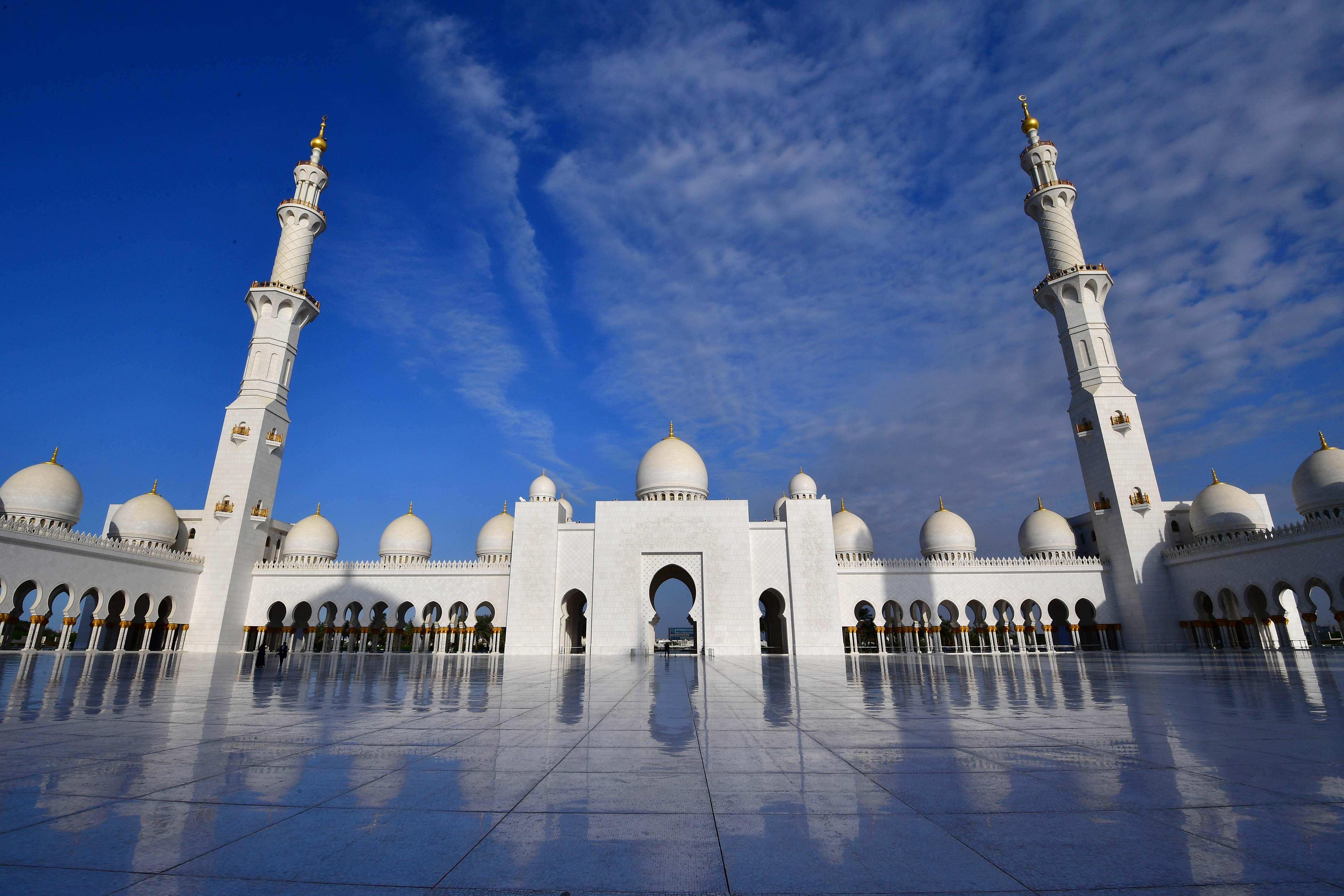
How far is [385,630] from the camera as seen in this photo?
3444 cm

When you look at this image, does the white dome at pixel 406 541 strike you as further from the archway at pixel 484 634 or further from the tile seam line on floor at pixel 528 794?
the tile seam line on floor at pixel 528 794

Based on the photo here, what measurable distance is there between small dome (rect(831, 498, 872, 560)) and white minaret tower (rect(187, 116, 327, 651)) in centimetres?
2807

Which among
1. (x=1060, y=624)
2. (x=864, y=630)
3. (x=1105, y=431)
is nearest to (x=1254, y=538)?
(x=1105, y=431)

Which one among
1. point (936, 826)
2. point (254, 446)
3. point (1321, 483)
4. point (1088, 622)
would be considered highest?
point (254, 446)

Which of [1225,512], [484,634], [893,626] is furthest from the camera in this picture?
[484,634]

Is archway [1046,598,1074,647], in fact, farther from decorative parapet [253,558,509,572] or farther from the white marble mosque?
decorative parapet [253,558,509,572]

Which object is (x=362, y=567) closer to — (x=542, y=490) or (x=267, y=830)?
(x=542, y=490)

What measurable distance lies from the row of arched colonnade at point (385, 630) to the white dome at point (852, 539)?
1772 cm

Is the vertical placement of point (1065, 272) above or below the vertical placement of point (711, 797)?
above

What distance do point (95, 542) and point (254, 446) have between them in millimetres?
6847

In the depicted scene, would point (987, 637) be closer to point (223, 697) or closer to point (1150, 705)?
point (1150, 705)

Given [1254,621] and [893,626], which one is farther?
[893,626]

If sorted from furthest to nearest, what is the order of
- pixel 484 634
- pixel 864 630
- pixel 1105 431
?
pixel 484 634 → pixel 864 630 → pixel 1105 431

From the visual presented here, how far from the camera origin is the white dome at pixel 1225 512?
27719 millimetres
